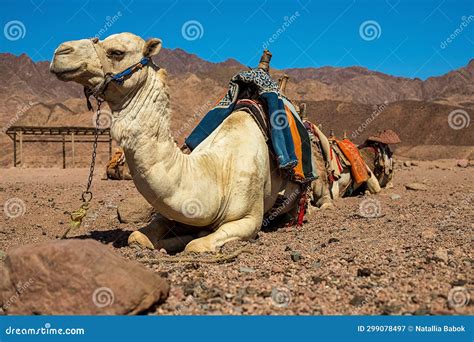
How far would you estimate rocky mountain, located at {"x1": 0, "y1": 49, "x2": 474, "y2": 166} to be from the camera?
156ft

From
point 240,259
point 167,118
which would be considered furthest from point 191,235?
point 167,118

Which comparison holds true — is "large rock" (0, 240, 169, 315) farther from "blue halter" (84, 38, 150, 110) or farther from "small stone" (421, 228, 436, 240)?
"small stone" (421, 228, 436, 240)

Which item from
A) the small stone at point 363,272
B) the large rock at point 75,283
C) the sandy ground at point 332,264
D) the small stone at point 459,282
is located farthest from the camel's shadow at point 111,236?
the small stone at point 459,282

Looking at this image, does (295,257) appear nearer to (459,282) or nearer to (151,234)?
(459,282)

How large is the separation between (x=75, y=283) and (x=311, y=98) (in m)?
73.0

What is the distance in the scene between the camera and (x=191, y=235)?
6.26m

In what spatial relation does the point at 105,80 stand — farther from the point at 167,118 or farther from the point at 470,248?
the point at 470,248

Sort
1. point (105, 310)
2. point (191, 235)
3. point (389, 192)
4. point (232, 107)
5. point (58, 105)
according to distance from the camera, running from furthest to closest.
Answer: point (58, 105) → point (389, 192) → point (232, 107) → point (191, 235) → point (105, 310)

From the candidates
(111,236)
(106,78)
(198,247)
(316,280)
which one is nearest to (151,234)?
(198,247)

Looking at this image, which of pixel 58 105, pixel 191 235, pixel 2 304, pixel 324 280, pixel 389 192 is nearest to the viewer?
pixel 2 304

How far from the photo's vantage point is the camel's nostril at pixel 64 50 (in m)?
4.87

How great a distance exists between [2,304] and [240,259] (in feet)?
7.11

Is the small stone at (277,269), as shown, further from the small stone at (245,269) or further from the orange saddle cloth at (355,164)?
the orange saddle cloth at (355,164)

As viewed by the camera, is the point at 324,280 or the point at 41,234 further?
the point at 41,234
